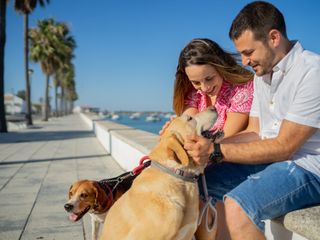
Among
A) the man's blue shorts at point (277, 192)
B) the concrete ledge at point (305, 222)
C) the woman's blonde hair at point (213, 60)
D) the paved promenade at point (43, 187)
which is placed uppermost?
the woman's blonde hair at point (213, 60)

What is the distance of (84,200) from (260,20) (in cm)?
246

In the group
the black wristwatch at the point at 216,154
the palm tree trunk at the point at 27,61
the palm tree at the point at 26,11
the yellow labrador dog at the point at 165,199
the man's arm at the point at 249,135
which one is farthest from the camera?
the palm tree trunk at the point at 27,61

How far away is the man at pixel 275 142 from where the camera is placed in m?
2.32

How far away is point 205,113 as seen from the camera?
262cm

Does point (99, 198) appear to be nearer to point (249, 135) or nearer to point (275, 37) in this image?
point (249, 135)

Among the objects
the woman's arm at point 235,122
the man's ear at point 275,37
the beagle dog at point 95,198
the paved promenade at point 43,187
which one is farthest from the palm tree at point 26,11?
the man's ear at point 275,37

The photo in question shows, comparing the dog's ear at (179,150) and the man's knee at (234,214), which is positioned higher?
the dog's ear at (179,150)

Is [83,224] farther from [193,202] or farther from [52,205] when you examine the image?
[193,202]

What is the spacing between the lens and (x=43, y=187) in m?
6.77

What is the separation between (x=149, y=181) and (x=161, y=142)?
0.29 meters

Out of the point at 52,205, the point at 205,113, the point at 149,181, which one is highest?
the point at 205,113

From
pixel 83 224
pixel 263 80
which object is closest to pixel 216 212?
pixel 263 80

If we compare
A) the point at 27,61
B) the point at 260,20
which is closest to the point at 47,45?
the point at 27,61

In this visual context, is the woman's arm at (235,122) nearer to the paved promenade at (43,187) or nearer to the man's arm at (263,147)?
the man's arm at (263,147)
